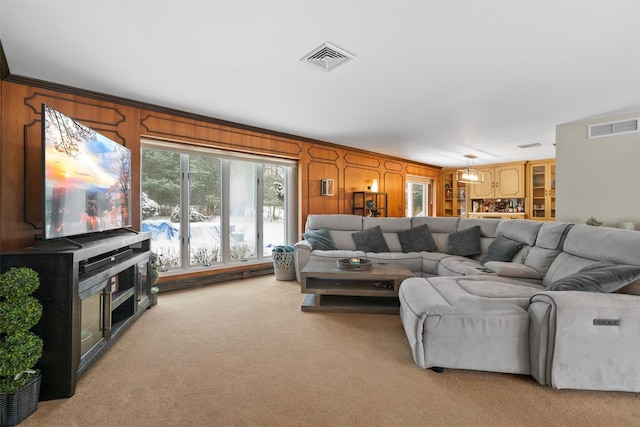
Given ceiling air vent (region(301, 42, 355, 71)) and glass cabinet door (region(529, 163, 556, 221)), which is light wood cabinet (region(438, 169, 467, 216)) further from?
ceiling air vent (region(301, 42, 355, 71))

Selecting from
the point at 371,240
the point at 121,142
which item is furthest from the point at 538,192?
the point at 121,142

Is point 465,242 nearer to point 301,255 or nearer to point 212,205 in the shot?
point 301,255

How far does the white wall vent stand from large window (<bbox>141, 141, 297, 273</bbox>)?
4.33 metres

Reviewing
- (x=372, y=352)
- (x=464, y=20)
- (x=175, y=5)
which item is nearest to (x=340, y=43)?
(x=464, y=20)

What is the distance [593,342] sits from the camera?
171cm

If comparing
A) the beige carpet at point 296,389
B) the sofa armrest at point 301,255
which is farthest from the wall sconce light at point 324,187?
the beige carpet at point 296,389

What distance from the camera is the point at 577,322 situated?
1.71 meters

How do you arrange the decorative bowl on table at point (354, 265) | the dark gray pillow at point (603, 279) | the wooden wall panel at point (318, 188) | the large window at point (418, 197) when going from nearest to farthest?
1. the dark gray pillow at point (603, 279)
2. the decorative bowl on table at point (354, 265)
3. the wooden wall panel at point (318, 188)
4. the large window at point (418, 197)

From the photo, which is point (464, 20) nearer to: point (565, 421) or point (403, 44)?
point (403, 44)

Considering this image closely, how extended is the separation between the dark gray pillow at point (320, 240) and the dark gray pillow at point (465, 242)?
1714 mm

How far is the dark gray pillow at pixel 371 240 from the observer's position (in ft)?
15.4

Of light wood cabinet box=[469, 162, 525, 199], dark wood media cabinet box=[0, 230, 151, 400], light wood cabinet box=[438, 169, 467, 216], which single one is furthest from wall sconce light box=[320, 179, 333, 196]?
light wood cabinet box=[469, 162, 525, 199]

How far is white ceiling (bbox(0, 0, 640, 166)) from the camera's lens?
1878 mm

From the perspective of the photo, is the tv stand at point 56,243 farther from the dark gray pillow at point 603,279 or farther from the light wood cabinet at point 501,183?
the light wood cabinet at point 501,183
